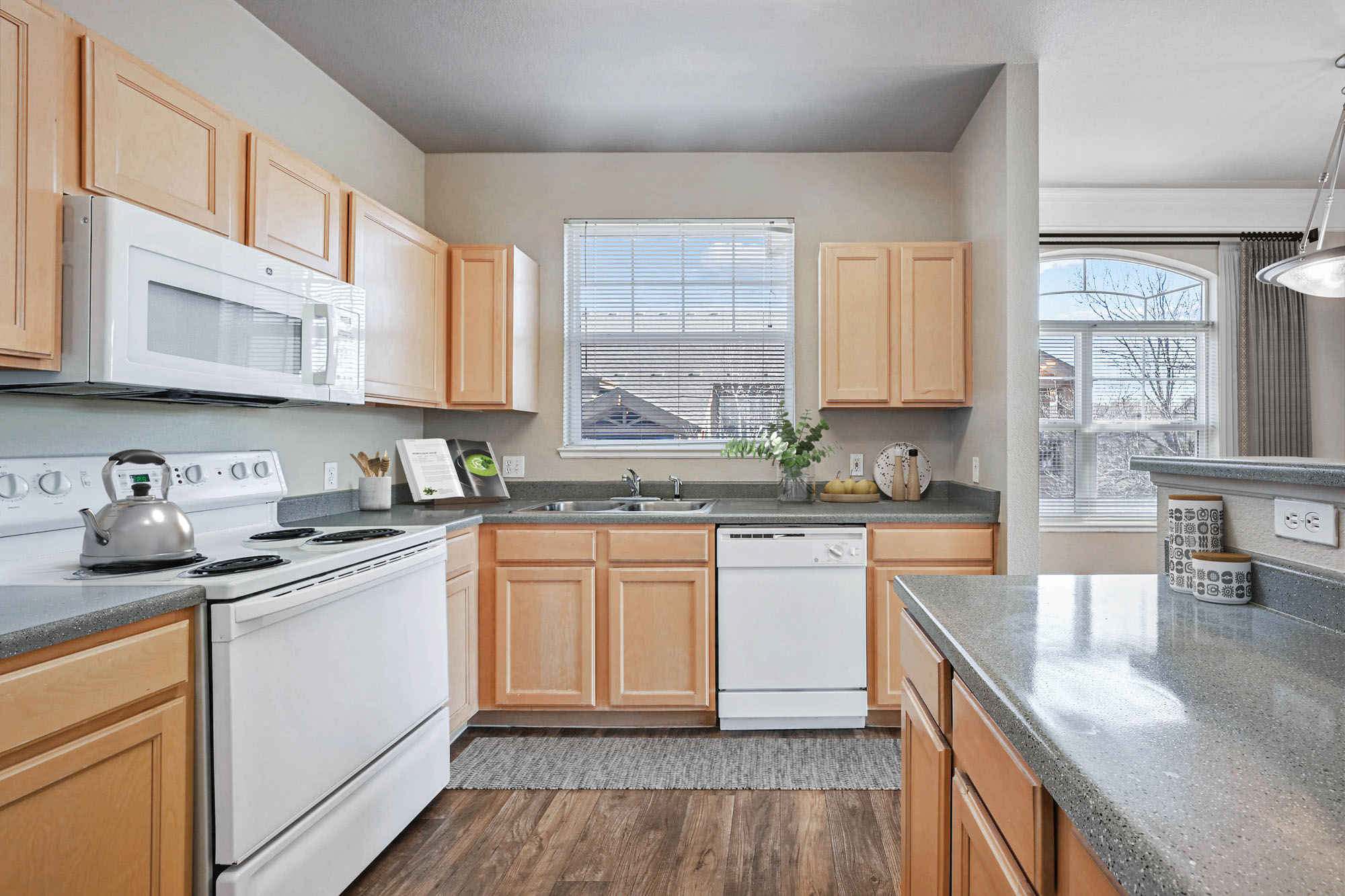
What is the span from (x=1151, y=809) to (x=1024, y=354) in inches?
98.2

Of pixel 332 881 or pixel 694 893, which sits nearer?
pixel 332 881

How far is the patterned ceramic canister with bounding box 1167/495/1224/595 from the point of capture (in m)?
1.34

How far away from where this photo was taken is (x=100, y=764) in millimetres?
1228

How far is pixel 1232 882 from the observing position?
0.48 meters

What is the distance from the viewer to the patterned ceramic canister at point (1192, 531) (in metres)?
1.34

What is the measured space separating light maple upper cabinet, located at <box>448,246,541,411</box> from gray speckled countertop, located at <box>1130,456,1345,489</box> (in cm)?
250

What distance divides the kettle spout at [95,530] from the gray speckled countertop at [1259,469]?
90.2 inches

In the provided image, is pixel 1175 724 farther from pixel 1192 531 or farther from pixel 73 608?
pixel 73 608

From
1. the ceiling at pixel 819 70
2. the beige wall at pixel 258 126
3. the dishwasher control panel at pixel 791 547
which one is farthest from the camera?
the dishwasher control panel at pixel 791 547

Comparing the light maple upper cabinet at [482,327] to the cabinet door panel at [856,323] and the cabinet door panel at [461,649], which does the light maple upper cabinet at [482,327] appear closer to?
the cabinet door panel at [461,649]

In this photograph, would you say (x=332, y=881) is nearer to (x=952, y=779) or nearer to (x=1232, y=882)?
(x=952, y=779)

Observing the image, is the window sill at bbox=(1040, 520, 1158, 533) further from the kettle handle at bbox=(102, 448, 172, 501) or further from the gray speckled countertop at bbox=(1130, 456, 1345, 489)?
the kettle handle at bbox=(102, 448, 172, 501)

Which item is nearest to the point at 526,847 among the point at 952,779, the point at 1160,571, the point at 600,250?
the point at 952,779

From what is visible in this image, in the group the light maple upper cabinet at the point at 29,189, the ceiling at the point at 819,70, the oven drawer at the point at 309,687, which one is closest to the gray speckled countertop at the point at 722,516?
the oven drawer at the point at 309,687
